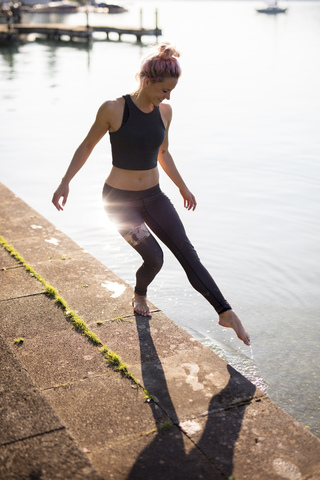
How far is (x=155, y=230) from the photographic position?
367 cm

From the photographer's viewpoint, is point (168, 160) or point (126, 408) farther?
point (168, 160)

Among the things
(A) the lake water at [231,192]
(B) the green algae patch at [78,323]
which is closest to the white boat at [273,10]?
(A) the lake water at [231,192]

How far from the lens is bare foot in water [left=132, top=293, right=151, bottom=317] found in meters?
3.97

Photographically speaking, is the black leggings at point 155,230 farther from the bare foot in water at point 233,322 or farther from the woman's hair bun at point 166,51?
the woman's hair bun at point 166,51

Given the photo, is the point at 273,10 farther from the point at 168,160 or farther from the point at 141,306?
the point at 141,306

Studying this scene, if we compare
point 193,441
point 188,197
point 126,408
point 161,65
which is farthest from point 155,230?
point 193,441

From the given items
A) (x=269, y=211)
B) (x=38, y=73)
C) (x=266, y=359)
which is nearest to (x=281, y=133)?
(x=269, y=211)

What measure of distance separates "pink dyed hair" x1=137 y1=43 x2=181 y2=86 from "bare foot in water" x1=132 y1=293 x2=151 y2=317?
4.91ft

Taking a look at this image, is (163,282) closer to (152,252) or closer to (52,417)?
(152,252)

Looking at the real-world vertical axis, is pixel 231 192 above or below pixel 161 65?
below

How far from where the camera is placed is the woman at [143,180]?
3459mm

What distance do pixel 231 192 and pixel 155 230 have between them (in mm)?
6315

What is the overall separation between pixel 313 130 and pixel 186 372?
479 inches

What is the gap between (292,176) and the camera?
10.6 metres
